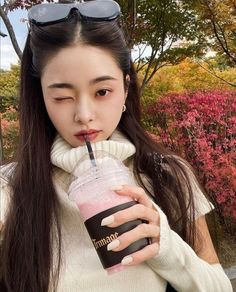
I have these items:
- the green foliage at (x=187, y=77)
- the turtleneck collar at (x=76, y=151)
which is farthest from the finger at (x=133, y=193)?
the green foliage at (x=187, y=77)

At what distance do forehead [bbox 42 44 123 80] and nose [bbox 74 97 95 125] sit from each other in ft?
0.24

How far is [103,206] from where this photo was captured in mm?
1020

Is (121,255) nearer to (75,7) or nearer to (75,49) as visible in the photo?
(75,49)

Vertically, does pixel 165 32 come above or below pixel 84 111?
above

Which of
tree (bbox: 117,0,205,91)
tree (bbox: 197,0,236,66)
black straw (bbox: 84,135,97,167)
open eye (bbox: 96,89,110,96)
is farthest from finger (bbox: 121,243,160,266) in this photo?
tree (bbox: 197,0,236,66)

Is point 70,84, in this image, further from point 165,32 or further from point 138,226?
point 165,32

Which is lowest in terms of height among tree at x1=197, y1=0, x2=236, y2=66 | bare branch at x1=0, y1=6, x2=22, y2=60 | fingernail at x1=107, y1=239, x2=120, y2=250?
fingernail at x1=107, y1=239, x2=120, y2=250

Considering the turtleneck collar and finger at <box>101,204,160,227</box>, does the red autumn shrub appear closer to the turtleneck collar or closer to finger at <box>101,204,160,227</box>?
the turtleneck collar

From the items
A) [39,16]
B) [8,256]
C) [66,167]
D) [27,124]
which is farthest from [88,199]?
[39,16]

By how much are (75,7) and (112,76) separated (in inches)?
9.6

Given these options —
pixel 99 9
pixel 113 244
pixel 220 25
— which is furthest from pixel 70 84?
pixel 220 25

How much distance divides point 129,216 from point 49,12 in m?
0.72

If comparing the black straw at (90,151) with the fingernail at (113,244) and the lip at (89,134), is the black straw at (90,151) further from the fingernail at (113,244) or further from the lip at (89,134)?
the fingernail at (113,244)

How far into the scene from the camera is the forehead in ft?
4.15
